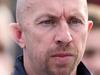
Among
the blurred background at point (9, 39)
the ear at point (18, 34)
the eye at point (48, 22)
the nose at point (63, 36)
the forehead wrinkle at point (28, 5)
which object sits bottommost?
the blurred background at point (9, 39)

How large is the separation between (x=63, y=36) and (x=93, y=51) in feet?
5.38

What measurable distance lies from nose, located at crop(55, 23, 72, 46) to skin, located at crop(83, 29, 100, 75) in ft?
4.77

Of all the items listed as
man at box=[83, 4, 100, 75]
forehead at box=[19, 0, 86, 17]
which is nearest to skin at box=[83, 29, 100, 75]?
man at box=[83, 4, 100, 75]

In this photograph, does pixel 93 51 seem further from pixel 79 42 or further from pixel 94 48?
pixel 79 42

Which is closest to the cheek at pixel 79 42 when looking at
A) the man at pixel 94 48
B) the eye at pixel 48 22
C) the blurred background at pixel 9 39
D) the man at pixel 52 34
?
the man at pixel 52 34

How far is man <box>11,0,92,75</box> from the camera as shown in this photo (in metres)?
2.48

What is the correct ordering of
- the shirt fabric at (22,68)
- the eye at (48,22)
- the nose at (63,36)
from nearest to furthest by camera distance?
the nose at (63,36) < the eye at (48,22) < the shirt fabric at (22,68)

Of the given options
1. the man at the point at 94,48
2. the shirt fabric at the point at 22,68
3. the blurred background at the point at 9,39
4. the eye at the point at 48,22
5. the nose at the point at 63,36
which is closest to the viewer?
the nose at the point at 63,36

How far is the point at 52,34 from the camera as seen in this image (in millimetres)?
2514

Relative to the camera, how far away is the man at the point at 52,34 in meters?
2.48

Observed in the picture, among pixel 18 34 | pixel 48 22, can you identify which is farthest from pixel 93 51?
pixel 48 22

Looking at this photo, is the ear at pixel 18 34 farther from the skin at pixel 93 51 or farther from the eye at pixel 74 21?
the skin at pixel 93 51

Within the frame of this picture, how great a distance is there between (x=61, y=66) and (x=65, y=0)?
40 centimetres

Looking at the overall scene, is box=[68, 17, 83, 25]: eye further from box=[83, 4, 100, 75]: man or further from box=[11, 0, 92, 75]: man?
box=[83, 4, 100, 75]: man
